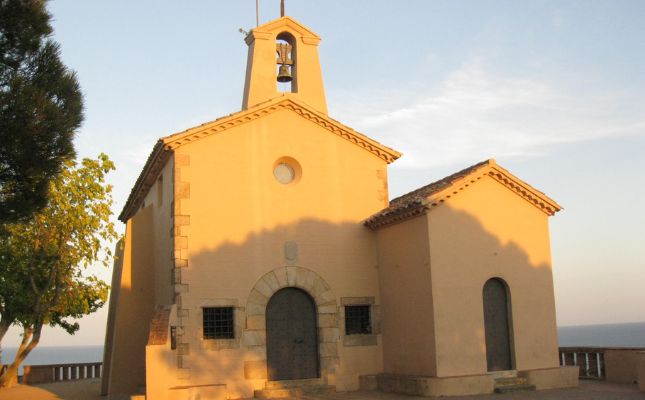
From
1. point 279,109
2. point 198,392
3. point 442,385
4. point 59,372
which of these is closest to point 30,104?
point 198,392

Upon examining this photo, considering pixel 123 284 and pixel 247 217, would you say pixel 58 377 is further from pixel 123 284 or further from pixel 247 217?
pixel 247 217

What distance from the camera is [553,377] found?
56.1ft

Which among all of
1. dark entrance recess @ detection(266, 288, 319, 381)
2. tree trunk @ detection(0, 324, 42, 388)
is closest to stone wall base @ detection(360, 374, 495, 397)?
dark entrance recess @ detection(266, 288, 319, 381)

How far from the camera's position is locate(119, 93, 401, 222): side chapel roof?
57.1ft

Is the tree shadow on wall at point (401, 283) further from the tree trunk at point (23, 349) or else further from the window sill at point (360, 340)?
the tree trunk at point (23, 349)

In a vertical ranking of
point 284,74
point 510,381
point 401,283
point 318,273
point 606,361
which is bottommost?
point 510,381

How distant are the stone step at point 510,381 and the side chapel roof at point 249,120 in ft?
21.2

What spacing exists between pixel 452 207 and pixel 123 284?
8.75m

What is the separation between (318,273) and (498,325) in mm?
4615

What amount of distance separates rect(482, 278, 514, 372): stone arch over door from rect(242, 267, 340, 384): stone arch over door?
3.74 m

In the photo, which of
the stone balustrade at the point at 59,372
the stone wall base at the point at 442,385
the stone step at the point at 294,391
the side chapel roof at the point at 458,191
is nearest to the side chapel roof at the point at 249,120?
the side chapel roof at the point at 458,191

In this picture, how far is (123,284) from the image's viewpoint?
1888 cm

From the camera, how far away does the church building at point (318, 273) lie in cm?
1670

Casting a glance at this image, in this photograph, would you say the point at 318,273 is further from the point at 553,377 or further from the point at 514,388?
the point at 553,377
